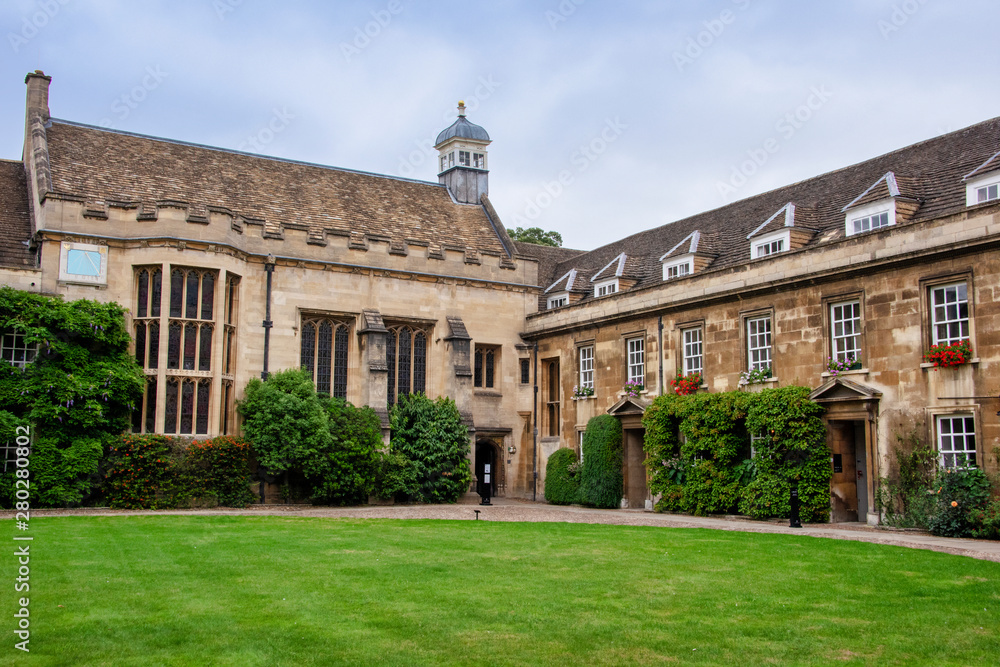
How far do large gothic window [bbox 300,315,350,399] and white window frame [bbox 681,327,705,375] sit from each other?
405 inches

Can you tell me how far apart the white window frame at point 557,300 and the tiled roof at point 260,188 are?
2.49 metres

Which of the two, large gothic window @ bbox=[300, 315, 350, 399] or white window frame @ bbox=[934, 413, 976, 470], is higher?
large gothic window @ bbox=[300, 315, 350, 399]

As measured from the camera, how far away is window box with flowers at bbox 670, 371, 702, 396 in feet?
80.9

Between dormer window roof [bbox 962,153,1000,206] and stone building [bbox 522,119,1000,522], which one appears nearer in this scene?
stone building [bbox 522,119,1000,522]

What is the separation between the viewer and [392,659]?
24.1ft

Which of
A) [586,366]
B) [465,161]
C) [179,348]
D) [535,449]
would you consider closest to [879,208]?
[586,366]

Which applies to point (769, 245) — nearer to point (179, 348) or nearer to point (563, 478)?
point (563, 478)

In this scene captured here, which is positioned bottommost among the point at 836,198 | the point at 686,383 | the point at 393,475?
the point at 393,475

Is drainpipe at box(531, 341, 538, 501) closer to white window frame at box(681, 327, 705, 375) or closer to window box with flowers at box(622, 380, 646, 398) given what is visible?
Answer: window box with flowers at box(622, 380, 646, 398)

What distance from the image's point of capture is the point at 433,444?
2814 cm

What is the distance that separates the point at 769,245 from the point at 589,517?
8376 millimetres

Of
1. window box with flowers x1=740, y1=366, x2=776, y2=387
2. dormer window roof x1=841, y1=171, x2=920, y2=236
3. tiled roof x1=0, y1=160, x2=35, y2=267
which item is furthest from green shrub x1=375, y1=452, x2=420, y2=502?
dormer window roof x1=841, y1=171, x2=920, y2=236

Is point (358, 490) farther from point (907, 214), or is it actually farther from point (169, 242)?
point (907, 214)

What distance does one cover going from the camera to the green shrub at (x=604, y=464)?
2648cm
